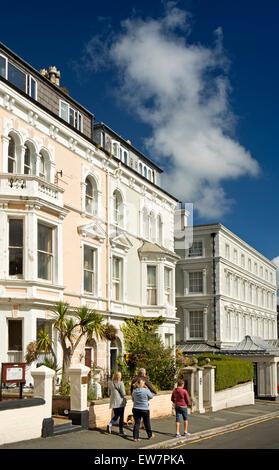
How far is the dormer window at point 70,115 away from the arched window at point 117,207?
3.79 m

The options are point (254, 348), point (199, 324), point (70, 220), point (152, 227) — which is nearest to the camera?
point (70, 220)

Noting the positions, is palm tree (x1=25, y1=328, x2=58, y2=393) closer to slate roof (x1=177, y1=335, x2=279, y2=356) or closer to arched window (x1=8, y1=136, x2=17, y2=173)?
arched window (x1=8, y1=136, x2=17, y2=173)

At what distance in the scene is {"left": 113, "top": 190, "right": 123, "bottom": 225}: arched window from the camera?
28688 mm

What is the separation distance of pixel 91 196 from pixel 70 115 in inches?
146

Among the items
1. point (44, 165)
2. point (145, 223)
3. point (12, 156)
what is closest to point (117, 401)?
point (12, 156)

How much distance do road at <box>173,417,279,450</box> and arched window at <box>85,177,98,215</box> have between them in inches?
440

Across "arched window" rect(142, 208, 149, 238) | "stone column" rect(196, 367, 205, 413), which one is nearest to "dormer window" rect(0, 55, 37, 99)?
"arched window" rect(142, 208, 149, 238)

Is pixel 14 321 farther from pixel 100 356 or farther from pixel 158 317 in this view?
pixel 158 317

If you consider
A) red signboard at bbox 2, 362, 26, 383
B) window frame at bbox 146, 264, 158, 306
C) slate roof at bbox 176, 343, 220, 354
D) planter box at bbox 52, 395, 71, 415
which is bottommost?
slate roof at bbox 176, 343, 220, 354

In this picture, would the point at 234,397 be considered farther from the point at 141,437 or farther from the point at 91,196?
the point at 141,437

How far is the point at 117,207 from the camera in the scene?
29031mm

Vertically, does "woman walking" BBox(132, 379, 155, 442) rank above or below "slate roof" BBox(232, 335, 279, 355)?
above

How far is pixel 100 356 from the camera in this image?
2572cm

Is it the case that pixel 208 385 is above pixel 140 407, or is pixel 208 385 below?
below
